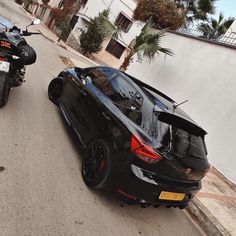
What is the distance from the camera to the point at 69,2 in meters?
35.8

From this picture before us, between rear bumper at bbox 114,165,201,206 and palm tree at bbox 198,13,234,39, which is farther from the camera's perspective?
palm tree at bbox 198,13,234,39

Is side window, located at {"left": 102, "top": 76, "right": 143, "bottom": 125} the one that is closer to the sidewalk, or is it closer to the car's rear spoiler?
the car's rear spoiler

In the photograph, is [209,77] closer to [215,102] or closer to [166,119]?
[215,102]

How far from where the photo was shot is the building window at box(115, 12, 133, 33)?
31719 mm

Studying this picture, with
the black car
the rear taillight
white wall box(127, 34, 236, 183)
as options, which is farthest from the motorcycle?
white wall box(127, 34, 236, 183)

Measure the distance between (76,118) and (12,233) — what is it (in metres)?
2.73

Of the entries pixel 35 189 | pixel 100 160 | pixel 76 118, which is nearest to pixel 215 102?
pixel 76 118

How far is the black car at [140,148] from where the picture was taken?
3912 mm

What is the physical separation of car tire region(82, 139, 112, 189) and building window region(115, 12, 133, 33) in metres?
28.9

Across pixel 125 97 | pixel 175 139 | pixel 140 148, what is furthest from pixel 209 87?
pixel 140 148

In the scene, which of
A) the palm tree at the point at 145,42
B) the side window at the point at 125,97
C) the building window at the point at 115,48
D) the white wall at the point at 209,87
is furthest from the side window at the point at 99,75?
the building window at the point at 115,48

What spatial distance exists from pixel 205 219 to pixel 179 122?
6.58ft

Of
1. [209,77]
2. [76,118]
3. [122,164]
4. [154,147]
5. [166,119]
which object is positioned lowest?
[76,118]

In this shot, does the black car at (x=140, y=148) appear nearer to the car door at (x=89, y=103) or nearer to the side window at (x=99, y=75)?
the car door at (x=89, y=103)
